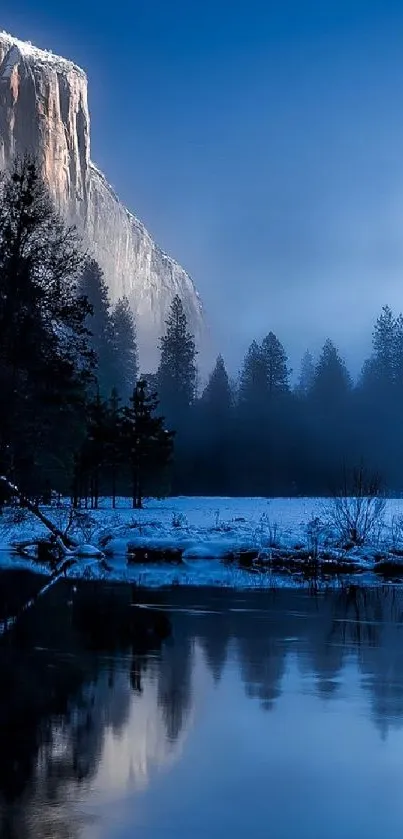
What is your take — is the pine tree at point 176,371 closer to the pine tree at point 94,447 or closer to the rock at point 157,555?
the pine tree at point 94,447

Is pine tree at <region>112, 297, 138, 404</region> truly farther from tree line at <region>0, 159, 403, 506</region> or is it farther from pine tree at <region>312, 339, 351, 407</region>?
pine tree at <region>312, 339, 351, 407</region>

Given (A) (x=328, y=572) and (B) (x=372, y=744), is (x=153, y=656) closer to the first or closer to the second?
(B) (x=372, y=744)

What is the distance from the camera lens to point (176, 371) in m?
105

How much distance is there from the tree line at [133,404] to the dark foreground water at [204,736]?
16.5 metres

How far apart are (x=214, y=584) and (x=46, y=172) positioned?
18528 cm

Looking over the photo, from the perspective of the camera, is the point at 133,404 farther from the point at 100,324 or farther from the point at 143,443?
the point at 100,324

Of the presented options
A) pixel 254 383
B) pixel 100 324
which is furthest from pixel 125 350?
pixel 254 383

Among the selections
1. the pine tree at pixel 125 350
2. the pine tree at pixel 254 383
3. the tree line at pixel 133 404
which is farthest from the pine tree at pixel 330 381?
the pine tree at pixel 125 350

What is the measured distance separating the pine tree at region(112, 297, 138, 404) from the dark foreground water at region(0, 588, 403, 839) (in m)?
89.8

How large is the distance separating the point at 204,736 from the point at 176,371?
97.4 m

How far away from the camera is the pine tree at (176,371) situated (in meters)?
102

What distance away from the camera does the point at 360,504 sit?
29.9m

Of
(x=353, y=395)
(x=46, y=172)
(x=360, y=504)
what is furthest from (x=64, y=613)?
(x=46, y=172)

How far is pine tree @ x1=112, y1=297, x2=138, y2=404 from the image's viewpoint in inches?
4134
